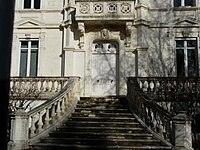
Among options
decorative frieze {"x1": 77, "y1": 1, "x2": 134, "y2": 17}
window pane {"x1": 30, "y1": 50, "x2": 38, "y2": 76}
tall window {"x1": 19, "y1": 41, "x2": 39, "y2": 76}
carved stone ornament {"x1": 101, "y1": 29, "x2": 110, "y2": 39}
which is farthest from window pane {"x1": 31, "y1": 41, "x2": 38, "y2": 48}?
carved stone ornament {"x1": 101, "y1": 29, "x2": 110, "y2": 39}

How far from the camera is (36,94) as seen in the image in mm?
13656

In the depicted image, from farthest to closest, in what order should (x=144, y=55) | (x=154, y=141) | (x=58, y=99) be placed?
(x=144, y=55)
(x=58, y=99)
(x=154, y=141)

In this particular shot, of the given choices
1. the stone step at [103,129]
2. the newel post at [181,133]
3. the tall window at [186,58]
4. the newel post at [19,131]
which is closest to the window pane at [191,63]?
the tall window at [186,58]

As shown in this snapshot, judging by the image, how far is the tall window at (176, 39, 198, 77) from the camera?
50.3ft

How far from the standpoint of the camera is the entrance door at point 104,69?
1543 cm

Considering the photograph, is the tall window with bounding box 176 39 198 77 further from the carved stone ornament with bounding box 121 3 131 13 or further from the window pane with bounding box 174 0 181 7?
the carved stone ornament with bounding box 121 3 131 13

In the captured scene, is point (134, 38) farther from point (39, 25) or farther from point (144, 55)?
point (39, 25)

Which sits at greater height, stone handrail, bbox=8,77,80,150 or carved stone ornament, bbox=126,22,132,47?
A: carved stone ornament, bbox=126,22,132,47

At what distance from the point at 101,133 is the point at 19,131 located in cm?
242

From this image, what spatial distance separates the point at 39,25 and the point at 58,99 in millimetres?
6992

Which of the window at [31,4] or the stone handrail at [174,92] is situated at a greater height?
the window at [31,4]

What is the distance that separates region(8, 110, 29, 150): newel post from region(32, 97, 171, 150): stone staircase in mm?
370

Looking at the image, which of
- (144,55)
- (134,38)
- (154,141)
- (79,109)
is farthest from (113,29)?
(154,141)

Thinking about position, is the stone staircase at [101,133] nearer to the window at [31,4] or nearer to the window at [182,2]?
the window at [182,2]
